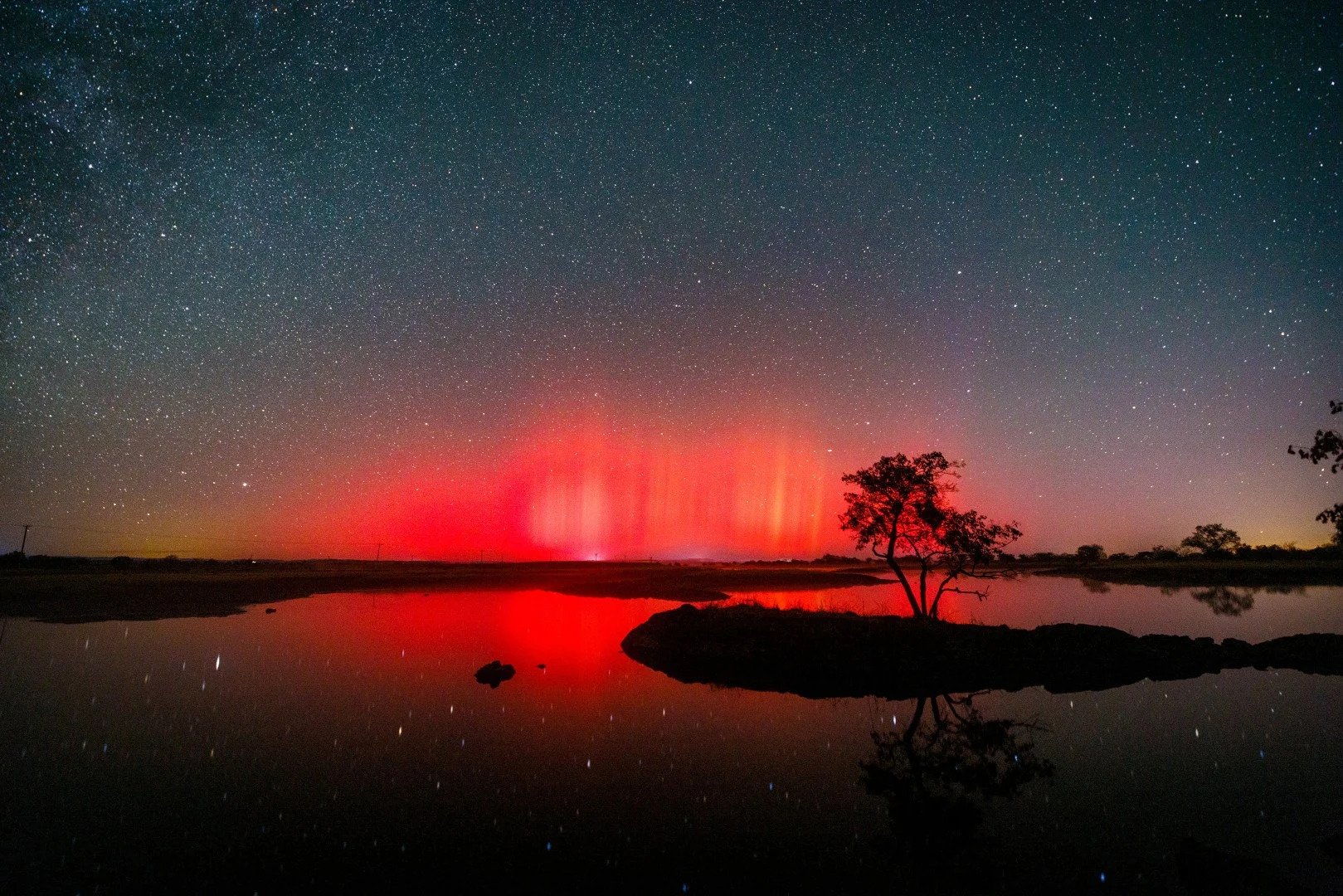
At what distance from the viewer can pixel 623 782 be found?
45.7 feet

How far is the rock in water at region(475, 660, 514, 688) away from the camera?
23877 mm

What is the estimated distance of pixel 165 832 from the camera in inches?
443

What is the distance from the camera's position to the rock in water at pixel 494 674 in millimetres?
23877

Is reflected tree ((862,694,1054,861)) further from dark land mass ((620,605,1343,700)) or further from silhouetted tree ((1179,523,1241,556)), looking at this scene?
silhouetted tree ((1179,523,1241,556))

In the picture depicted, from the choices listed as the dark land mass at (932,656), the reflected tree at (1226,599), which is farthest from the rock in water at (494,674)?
the reflected tree at (1226,599)

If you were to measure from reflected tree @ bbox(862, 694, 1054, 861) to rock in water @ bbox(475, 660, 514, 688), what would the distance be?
48.3 feet

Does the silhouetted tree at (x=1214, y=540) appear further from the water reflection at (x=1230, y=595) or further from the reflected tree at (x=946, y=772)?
the reflected tree at (x=946, y=772)

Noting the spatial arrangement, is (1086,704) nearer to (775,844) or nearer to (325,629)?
(775,844)

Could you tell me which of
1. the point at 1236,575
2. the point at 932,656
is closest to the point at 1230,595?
the point at 1236,575

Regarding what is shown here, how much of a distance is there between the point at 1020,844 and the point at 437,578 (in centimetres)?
9908

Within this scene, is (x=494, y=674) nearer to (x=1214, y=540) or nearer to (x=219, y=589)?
(x=219, y=589)

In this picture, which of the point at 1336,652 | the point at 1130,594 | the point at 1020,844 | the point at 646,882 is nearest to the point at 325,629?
the point at 646,882

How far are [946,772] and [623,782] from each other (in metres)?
7.89

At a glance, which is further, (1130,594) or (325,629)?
(1130,594)
